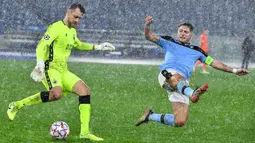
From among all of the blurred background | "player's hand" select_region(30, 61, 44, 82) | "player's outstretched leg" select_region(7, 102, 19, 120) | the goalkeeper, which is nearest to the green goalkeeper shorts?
the goalkeeper

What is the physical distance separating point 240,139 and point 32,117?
163 inches

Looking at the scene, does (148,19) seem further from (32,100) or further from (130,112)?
(130,112)

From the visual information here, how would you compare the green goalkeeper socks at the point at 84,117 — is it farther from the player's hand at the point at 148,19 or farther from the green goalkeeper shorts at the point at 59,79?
the player's hand at the point at 148,19

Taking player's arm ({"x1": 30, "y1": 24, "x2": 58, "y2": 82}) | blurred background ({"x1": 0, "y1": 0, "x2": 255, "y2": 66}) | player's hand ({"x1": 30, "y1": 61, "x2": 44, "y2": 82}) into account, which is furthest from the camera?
blurred background ({"x1": 0, "y1": 0, "x2": 255, "y2": 66})

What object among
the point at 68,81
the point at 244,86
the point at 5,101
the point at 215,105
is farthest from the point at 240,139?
the point at 244,86

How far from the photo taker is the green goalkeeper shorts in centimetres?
1084

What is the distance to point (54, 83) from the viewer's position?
35.6ft

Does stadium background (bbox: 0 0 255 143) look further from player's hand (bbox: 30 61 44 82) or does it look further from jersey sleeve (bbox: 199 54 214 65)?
jersey sleeve (bbox: 199 54 214 65)

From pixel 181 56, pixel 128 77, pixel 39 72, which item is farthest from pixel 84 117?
pixel 128 77

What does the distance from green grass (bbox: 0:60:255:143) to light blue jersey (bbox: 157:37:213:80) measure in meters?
1.19

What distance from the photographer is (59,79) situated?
1085 cm

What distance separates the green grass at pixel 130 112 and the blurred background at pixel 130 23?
14703 mm

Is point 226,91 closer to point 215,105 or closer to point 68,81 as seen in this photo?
point 215,105

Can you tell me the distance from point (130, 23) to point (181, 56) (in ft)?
126
